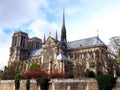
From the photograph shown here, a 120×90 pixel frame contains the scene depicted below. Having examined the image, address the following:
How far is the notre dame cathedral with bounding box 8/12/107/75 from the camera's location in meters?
59.1

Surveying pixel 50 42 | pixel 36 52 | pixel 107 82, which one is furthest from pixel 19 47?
pixel 107 82

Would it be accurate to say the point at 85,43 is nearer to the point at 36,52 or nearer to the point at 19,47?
the point at 36,52

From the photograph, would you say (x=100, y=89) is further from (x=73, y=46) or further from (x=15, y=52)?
(x=15, y=52)

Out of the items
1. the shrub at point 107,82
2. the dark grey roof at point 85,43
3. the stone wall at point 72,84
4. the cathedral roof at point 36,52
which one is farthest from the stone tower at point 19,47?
the shrub at point 107,82

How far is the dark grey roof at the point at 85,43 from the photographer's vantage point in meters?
70.9

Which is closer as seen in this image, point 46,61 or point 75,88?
point 75,88

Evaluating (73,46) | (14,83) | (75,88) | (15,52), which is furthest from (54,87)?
(15,52)

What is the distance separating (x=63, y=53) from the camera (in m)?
73.4

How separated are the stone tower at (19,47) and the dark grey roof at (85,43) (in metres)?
23.9

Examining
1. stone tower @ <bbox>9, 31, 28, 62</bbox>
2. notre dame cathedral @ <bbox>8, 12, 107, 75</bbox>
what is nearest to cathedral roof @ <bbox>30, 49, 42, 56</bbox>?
notre dame cathedral @ <bbox>8, 12, 107, 75</bbox>

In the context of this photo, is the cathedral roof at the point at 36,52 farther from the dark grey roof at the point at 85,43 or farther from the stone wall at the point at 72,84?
the stone wall at the point at 72,84

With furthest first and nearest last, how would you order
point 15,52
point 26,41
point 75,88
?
point 26,41
point 15,52
point 75,88

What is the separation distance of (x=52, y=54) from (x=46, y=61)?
307cm

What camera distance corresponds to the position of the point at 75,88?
100 ft
